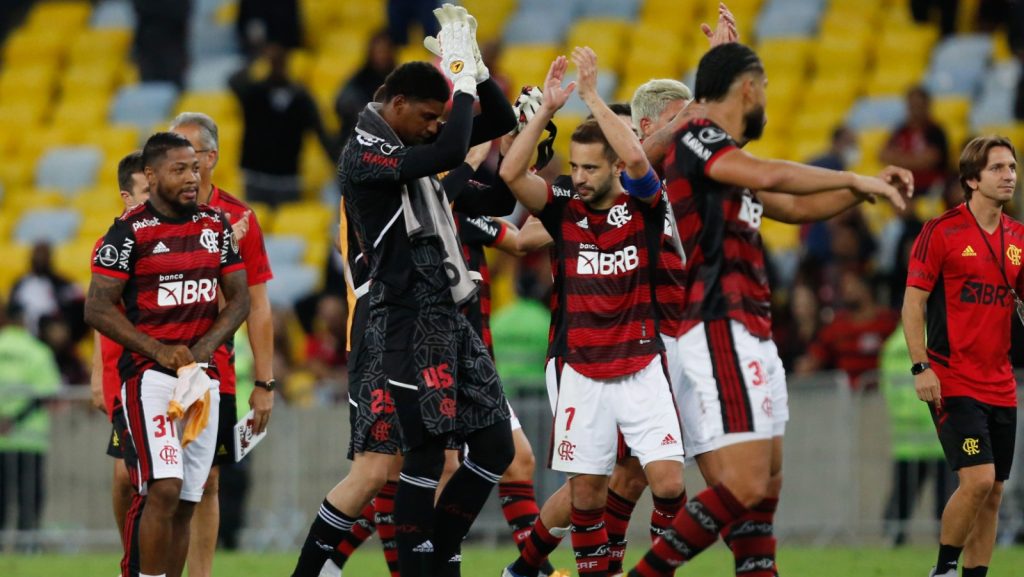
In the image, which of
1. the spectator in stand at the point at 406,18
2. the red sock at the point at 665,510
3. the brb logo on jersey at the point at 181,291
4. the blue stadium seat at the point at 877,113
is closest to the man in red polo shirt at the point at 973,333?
the red sock at the point at 665,510

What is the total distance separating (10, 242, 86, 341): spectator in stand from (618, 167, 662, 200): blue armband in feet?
34.0

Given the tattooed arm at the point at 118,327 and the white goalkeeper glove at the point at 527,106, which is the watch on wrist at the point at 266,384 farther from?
the white goalkeeper glove at the point at 527,106

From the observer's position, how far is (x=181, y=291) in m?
9.27

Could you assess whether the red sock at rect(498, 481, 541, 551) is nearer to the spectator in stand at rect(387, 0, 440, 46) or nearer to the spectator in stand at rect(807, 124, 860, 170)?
the spectator in stand at rect(807, 124, 860, 170)

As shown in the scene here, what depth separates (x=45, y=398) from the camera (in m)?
16.2

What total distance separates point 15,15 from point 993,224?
18.6 m

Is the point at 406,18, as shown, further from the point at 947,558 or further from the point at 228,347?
the point at 947,558

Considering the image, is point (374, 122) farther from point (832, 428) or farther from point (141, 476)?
point (832, 428)

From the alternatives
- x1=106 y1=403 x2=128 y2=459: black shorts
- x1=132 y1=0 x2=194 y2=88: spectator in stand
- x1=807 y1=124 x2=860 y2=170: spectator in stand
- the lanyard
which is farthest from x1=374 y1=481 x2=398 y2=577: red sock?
x1=132 y1=0 x2=194 y2=88: spectator in stand

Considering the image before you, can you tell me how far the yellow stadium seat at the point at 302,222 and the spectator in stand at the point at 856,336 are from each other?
680cm

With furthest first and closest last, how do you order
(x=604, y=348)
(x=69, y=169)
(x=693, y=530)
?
(x=69, y=169) → (x=604, y=348) → (x=693, y=530)

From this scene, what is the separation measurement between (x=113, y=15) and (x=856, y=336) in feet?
44.5

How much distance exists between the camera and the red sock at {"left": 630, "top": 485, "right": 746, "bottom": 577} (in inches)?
306

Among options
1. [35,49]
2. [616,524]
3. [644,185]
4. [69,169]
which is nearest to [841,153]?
[616,524]
